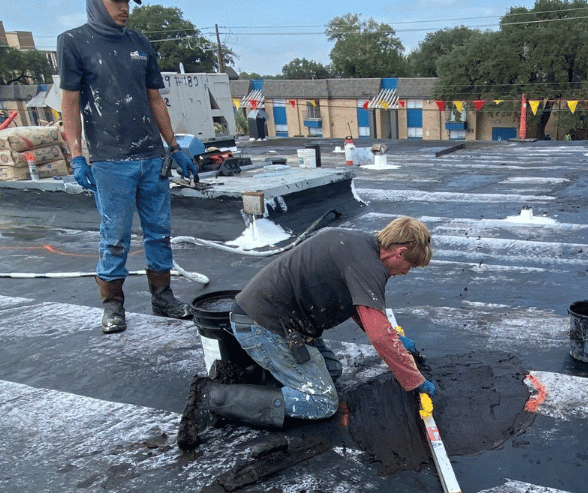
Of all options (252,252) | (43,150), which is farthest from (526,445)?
(43,150)

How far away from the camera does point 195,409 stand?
102 inches

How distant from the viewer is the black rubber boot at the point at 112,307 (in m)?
3.83

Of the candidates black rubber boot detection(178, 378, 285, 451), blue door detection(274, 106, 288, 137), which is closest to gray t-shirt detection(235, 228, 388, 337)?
black rubber boot detection(178, 378, 285, 451)

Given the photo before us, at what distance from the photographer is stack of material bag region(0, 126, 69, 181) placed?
756 centimetres

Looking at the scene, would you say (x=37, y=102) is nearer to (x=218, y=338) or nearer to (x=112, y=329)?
(x=112, y=329)

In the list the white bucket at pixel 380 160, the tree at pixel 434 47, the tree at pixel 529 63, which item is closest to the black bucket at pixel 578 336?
the white bucket at pixel 380 160

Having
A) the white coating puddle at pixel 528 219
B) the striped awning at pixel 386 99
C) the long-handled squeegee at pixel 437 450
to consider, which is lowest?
the long-handled squeegee at pixel 437 450

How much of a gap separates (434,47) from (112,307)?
167 ft

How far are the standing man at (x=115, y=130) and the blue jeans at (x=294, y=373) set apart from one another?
1.40 metres

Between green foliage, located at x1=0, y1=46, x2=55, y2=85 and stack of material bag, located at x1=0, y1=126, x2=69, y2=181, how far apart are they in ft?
162

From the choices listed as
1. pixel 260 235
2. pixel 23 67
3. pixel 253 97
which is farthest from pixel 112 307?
pixel 23 67

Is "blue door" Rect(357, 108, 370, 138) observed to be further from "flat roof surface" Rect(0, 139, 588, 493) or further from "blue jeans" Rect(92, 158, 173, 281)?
"blue jeans" Rect(92, 158, 173, 281)

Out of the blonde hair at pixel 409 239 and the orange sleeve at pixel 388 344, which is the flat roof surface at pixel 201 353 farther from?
the blonde hair at pixel 409 239

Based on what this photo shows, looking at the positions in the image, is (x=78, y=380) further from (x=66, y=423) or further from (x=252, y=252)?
(x=252, y=252)
